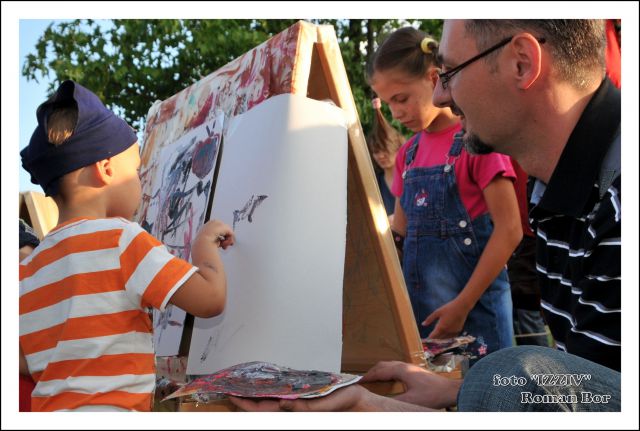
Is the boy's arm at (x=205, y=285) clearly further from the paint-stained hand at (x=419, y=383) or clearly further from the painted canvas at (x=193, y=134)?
the paint-stained hand at (x=419, y=383)

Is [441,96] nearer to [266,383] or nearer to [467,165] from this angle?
[467,165]

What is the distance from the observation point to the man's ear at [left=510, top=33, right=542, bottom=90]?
167cm

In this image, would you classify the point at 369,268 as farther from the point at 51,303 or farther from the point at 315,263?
the point at 51,303

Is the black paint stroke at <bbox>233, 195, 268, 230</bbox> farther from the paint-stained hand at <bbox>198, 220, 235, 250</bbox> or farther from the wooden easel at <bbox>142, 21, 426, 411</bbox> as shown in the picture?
the wooden easel at <bbox>142, 21, 426, 411</bbox>

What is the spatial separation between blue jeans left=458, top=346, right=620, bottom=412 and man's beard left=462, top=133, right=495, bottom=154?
0.72 metres

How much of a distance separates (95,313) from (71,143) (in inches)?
17.5

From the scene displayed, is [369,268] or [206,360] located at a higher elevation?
[369,268]

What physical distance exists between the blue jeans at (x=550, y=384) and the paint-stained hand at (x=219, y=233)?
2.67 ft

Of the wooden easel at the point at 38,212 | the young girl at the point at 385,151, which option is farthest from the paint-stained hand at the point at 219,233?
the wooden easel at the point at 38,212

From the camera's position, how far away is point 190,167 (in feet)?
7.49

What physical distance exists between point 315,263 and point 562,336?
64cm

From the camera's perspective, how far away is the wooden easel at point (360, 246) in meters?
1.80

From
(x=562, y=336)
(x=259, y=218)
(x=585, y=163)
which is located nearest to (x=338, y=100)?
(x=259, y=218)

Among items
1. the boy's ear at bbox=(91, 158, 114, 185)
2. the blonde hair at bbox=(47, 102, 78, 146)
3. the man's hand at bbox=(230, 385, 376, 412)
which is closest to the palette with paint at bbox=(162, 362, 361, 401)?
the man's hand at bbox=(230, 385, 376, 412)
